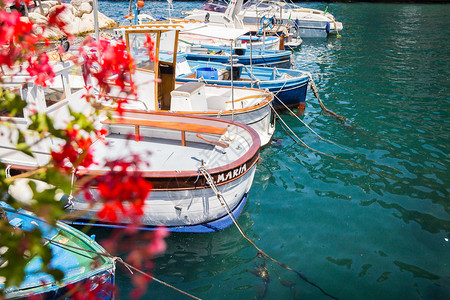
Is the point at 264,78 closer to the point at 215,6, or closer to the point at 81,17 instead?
Answer: the point at 215,6

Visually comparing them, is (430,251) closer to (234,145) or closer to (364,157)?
(364,157)

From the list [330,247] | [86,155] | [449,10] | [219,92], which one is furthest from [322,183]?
[449,10]

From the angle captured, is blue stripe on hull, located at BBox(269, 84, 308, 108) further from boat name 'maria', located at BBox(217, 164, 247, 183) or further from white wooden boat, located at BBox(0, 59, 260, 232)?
boat name 'maria', located at BBox(217, 164, 247, 183)

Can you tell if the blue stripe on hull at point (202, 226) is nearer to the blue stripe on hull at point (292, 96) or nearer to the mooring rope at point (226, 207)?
the mooring rope at point (226, 207)

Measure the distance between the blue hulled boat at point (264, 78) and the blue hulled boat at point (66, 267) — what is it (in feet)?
23.0

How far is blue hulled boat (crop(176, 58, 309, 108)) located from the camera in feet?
38.6

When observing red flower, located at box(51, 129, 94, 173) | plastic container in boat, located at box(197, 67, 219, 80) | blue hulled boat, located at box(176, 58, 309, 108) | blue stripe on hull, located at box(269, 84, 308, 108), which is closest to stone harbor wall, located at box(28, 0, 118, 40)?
blue hulled boat, located at box(176, 58, 309, 108)

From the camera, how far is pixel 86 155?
1.81 m

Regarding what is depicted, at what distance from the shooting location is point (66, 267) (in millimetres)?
4699

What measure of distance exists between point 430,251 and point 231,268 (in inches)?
152

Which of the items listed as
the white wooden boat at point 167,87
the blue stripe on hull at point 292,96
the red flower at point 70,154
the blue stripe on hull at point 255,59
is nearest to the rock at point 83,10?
the blue stripe on hull at point 255,59

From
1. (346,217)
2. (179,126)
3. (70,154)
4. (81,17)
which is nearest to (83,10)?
(81,17)

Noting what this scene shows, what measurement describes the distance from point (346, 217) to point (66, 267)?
219 inches

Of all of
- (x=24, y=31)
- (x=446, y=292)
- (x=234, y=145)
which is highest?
(x=24, y=31)
